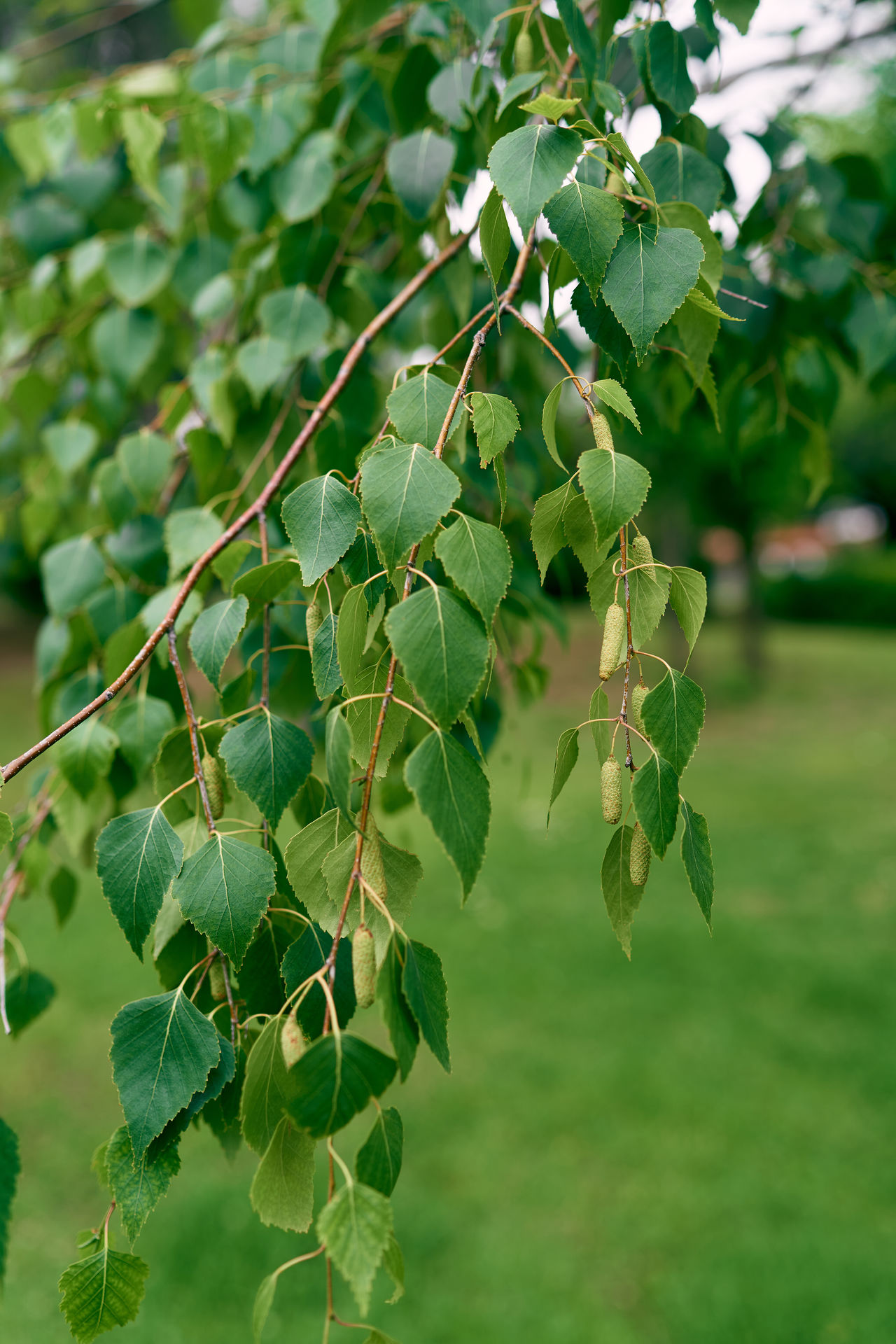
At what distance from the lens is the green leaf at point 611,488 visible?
682 millimetres

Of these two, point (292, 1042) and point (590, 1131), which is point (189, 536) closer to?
point (292, 1042)

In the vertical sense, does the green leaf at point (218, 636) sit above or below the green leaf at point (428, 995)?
above

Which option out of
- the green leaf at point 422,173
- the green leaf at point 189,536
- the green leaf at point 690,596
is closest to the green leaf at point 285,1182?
the green leaf at point 690,596

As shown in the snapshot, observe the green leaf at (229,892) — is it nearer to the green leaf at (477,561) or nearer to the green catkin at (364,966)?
the green catkin at (364,966)

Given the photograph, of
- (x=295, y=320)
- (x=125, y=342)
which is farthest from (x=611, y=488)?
(x=125, y=342)

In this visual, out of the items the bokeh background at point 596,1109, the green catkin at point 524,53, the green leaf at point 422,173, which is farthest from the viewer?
the bokeh background at point 596,1109

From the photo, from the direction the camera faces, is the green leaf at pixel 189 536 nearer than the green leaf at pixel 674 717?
No

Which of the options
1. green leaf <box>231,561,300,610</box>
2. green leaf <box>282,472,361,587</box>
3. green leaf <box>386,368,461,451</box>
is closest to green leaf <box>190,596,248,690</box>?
green leaf <box>231,561,300,610</box>

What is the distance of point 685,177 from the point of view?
3.46ft

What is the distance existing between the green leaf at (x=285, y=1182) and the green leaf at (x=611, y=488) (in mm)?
466

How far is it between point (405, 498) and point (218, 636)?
284mm

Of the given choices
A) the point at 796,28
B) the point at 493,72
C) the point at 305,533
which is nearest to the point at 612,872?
the point at 305,533

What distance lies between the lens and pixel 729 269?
1.49 m

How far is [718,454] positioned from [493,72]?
25.3 feet
